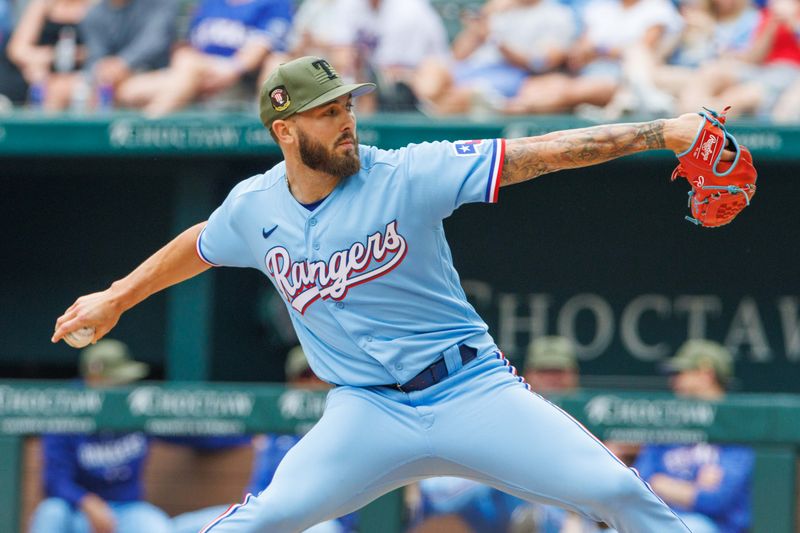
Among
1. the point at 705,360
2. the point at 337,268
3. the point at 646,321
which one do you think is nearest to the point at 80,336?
the point at 337,268

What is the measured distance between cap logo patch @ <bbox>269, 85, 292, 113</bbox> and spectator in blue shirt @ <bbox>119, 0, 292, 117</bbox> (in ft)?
13.0

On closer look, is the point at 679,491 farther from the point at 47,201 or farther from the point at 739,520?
the point at 47,201

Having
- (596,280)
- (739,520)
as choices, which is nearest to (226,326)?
(596,280)

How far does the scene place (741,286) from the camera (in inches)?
329

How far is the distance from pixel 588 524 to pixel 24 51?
4563 mm

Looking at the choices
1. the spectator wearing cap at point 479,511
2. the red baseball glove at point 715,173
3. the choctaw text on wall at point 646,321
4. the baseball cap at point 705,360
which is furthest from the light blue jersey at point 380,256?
the choctaw text on wall at point 646,321

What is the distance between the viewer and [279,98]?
3.77 meters

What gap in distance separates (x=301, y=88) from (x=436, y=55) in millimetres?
4199

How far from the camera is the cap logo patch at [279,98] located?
3748 mm

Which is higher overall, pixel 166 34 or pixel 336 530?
pixel 166 34

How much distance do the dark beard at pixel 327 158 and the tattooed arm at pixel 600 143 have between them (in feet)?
1.48

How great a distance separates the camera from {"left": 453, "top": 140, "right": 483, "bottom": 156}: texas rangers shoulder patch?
144 inches

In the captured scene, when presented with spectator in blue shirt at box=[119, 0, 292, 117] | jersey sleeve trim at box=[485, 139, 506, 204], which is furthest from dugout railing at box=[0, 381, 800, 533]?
jersey sleeve trim at box=[485, 139, 506, 204]

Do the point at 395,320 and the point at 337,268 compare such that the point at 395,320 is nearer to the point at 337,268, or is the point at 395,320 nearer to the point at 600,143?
the point at 337,268
